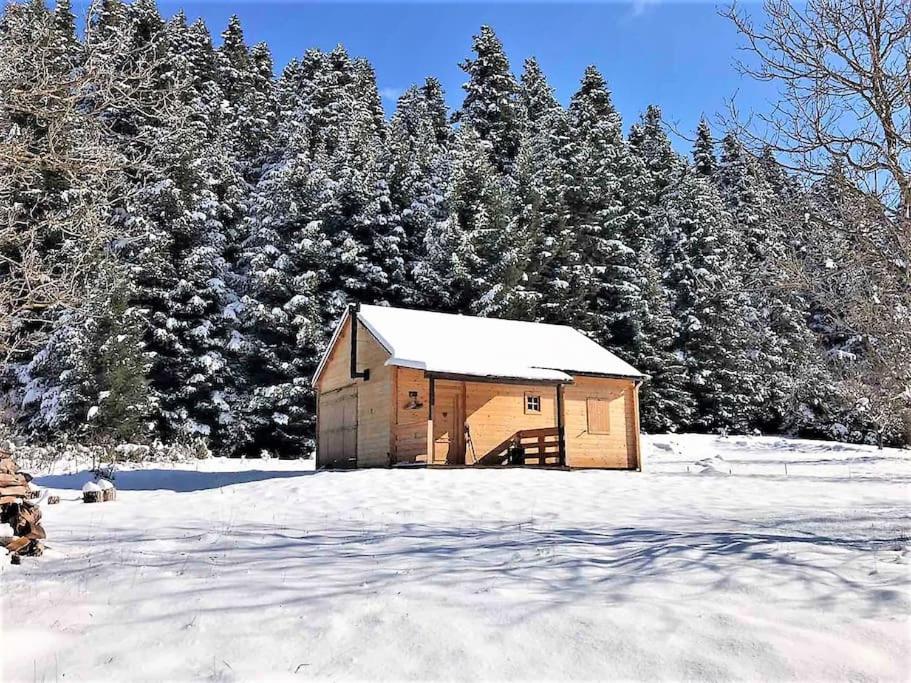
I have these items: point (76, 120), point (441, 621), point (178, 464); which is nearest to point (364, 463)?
point (178, 464)

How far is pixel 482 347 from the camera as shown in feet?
69.6

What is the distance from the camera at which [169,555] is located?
6.73 meters

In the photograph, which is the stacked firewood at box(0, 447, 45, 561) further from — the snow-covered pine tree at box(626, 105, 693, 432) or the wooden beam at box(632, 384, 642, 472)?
the snow-covered pine tree at box(626, 105, 693, 432)

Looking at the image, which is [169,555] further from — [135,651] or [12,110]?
[12,110]

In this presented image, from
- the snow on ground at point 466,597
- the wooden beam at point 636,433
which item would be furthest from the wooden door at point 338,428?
the snow on ground at point 466,597

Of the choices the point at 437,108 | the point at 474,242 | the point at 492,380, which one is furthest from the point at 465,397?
the point at 437,108

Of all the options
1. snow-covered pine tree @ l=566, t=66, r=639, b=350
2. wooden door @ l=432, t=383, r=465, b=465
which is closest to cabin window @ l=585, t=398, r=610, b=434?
wooden door @ l=432, t=383, r=465, b=465

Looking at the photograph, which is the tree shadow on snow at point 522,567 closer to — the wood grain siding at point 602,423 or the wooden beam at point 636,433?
the wood grain siding at point 602,423

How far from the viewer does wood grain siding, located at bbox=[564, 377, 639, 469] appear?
21391 mm

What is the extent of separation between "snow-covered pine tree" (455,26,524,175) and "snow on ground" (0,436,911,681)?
1408 inches

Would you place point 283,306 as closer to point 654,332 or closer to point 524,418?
point 524,418

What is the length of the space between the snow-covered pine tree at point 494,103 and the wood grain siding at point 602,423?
22795 millimetres

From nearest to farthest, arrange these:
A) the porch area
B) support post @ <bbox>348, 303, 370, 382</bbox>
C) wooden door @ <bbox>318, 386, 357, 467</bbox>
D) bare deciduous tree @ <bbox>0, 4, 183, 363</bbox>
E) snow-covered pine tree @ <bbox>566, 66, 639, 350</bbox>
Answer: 1. bare deciduous tree @ <bbox>0, 4, 183, 363</bbox>
2. the porch area
3. support post @ <bbox>348, 303, 370, 382</bbox>
4. wooden door @ <bbox>318, 386, 357, 467</bbox>
5. snow-covered pine tree @ <bbox>566, 66, 639, 350</bbox>

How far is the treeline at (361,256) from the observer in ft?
91.9
